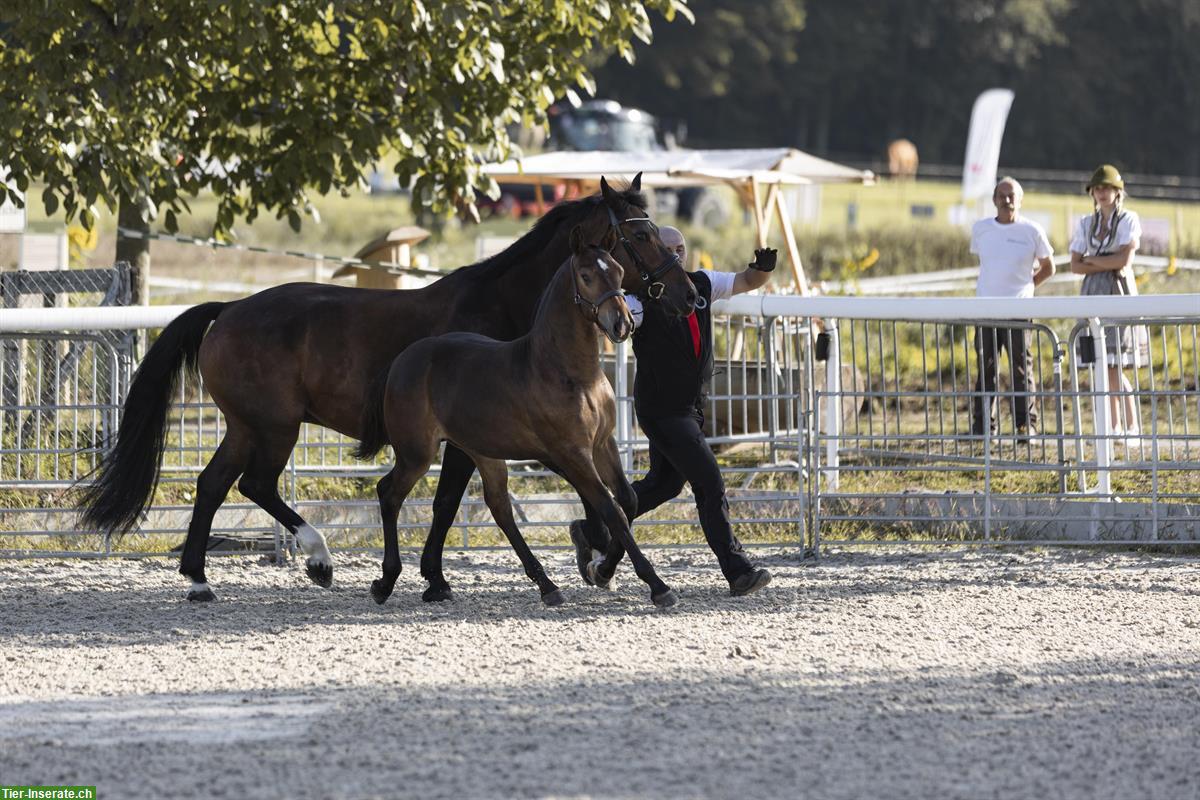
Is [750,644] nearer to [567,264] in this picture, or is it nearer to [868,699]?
[868,699]

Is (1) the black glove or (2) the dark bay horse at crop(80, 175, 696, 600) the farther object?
(2) the dark bay horse at crop(80, 175, 696, 600)

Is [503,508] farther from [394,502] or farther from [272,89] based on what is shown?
[272,89]

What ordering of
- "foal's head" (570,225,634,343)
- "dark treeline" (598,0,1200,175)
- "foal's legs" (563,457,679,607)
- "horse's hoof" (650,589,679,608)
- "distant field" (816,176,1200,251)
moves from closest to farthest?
"foal's head" (570,225,634,343) → "foal's legs" (563,457,679,607) → "horse's hoof" (650,589,679,608) → "distant field" (816,176,1200,251) → "dark treeline" (598,0,1200,175)

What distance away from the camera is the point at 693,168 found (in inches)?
698

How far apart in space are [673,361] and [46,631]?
2824 mm

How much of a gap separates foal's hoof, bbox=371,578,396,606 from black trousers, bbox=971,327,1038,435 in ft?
10.6

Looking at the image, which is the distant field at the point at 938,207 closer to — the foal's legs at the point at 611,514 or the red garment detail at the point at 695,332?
the red garment detail at the point at 695,332

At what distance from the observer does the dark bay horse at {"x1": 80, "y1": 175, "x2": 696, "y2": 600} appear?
25.5 feet

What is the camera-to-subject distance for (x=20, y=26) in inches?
411

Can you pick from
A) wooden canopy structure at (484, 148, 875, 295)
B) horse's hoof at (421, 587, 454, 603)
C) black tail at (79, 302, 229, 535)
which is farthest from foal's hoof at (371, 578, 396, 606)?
wooden canopy structure at (484, 148, 875, 295)

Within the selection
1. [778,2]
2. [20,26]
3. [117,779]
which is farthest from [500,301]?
[778,2]

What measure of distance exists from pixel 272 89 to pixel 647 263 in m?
4.94

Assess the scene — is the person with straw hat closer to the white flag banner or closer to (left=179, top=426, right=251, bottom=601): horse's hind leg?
(left=179, top=426, right=251, bottom=601): horse's hind leg

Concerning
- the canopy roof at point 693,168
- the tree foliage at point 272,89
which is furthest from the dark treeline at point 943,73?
the tree foliage at point 272,89
